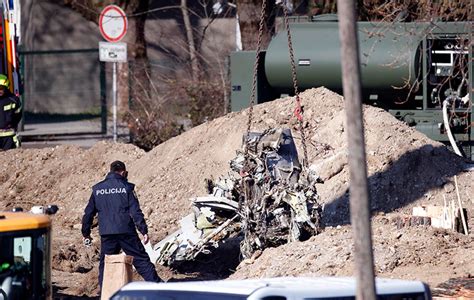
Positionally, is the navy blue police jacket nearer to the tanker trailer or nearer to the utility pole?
the utility pole

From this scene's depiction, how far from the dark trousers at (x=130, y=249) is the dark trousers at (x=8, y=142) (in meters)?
8.53

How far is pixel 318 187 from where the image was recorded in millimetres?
16875

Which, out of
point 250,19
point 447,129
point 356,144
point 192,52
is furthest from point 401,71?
point 356,144

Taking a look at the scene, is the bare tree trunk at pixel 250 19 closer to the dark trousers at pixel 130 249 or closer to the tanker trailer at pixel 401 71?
the tanker trailer at pixel 401 71

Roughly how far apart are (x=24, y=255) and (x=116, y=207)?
11.7 feet

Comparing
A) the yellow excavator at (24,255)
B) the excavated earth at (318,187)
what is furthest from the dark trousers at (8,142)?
the yellow excavator at (24,255)

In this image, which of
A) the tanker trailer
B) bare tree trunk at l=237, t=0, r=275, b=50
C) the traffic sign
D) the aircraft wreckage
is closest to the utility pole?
the aircraft wreckage

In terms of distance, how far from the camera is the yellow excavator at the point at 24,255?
877 centimetres

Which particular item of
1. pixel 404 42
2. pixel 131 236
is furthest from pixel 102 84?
pixel 131 236

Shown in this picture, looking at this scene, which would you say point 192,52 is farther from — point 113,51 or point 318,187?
point 318,187

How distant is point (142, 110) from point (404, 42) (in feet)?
23.4

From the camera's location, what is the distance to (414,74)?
19.8 metres

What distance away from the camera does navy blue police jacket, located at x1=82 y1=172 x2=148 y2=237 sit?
1250cm

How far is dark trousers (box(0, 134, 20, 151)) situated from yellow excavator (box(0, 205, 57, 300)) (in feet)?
38.6
